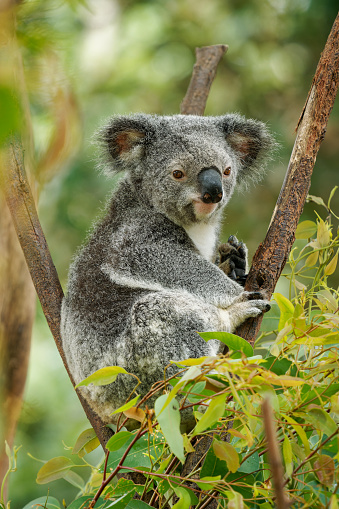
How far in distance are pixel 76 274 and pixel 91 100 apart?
438cm

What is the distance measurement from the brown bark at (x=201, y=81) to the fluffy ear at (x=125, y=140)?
78cm

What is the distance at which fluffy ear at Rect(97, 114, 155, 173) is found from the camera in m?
3.33

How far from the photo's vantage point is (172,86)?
725 cm

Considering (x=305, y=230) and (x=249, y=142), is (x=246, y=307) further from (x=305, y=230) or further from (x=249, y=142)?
(x=249, y=142)

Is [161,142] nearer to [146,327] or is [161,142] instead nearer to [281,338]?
[146,327]

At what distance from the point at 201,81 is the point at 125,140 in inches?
44.0

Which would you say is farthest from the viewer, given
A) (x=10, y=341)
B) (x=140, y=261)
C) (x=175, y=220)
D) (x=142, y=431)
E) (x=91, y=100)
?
(x=91, y=100)

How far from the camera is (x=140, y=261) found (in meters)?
3.02

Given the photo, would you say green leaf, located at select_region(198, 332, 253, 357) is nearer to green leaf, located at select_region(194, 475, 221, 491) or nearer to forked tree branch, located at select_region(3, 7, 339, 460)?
green leaf, located at select_region(194, 475, 221, 491)

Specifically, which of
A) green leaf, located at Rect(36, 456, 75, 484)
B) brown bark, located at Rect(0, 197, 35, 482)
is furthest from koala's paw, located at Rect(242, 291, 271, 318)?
brown bark, located at Rect(0, 197, 35, 482)

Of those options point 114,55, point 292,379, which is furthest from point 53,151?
point 114,55

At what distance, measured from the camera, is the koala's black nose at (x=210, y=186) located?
3.01 meters

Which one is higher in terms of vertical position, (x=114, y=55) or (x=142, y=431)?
(x=114, y=55)

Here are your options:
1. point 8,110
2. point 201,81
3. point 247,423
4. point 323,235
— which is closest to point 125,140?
point 201,81
